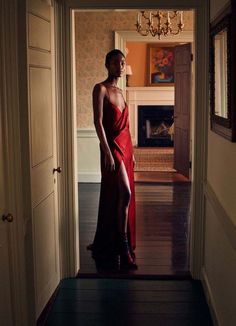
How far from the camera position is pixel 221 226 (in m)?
2.87

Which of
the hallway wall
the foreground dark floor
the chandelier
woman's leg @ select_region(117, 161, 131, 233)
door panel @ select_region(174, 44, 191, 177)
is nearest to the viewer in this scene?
the hallway wall

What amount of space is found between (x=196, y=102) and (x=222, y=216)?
1.29 m

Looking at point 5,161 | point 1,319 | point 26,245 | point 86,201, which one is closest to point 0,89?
point 5,161

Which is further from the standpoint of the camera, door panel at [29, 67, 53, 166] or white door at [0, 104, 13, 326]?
door panel at [29, 67, 53, 166]

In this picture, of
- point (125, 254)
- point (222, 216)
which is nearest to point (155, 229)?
point (125, 254)

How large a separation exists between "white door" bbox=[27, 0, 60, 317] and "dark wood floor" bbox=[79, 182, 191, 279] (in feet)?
2.15

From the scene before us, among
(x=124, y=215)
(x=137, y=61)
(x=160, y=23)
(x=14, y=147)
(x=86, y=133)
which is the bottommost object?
(x=124, y=215)

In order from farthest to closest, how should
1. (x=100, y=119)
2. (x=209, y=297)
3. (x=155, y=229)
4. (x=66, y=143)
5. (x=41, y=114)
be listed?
(x=155, y=229) < (x=100, y=119) < (x=66, y=143) < (x=209, y=297) < (x=41, y=114)

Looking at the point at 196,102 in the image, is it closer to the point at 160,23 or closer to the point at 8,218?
the point at 8,218

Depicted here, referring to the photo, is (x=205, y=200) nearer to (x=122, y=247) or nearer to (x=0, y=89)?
(x=122, y=247)

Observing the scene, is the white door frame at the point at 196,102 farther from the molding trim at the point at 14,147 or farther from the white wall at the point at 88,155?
the white wall at the point at 88,155

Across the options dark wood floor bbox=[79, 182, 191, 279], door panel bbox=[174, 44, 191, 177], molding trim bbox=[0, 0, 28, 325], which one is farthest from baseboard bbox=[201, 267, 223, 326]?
door panel bbox=[174, 44, 191, 177]

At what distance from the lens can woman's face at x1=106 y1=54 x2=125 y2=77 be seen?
13.6 feet

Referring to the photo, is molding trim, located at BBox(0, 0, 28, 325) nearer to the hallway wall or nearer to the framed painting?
the hallway wall
